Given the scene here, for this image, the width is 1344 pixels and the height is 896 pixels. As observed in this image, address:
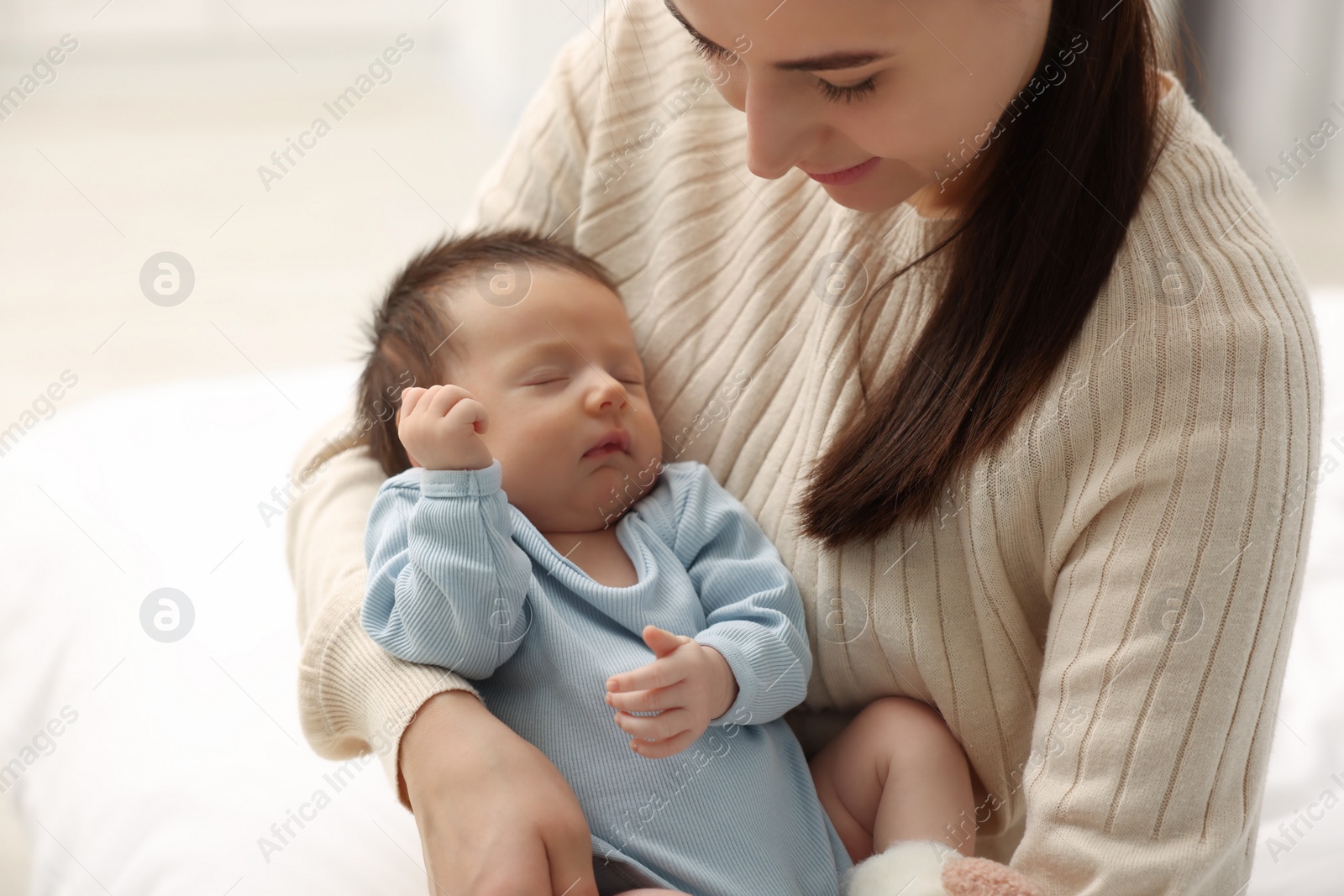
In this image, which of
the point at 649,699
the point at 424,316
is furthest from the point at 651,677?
the point at 424,316

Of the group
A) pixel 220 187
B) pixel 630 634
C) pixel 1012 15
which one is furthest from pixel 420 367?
pixel 220 187

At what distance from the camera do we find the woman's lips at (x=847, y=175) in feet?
2.93

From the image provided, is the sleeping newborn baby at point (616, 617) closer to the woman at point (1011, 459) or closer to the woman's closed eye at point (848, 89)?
the woman at point (1011, 459)

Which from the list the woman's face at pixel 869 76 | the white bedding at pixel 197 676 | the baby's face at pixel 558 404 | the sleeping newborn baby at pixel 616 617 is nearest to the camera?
the woman's face at pixel 869 76

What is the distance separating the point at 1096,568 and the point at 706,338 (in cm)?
49

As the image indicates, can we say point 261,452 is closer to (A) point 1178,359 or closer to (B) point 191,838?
(B) point 191,838

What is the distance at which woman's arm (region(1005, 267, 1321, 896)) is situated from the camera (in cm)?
80

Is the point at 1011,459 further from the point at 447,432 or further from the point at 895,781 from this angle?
the point at 447,432

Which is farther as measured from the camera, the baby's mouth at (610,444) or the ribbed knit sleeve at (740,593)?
the baby's mouth at (610,444)

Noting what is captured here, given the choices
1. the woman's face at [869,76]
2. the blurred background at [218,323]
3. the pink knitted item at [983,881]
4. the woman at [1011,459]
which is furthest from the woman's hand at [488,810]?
the woman's face at [869,76]

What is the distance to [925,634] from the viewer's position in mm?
955

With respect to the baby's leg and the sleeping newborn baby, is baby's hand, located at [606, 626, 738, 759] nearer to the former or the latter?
the sleeping newborn baby

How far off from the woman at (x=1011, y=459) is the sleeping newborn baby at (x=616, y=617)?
5 cm

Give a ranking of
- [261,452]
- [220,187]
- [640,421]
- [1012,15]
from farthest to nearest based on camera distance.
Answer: [220,187] → [261,452] → [640,421] → [1012,15]
